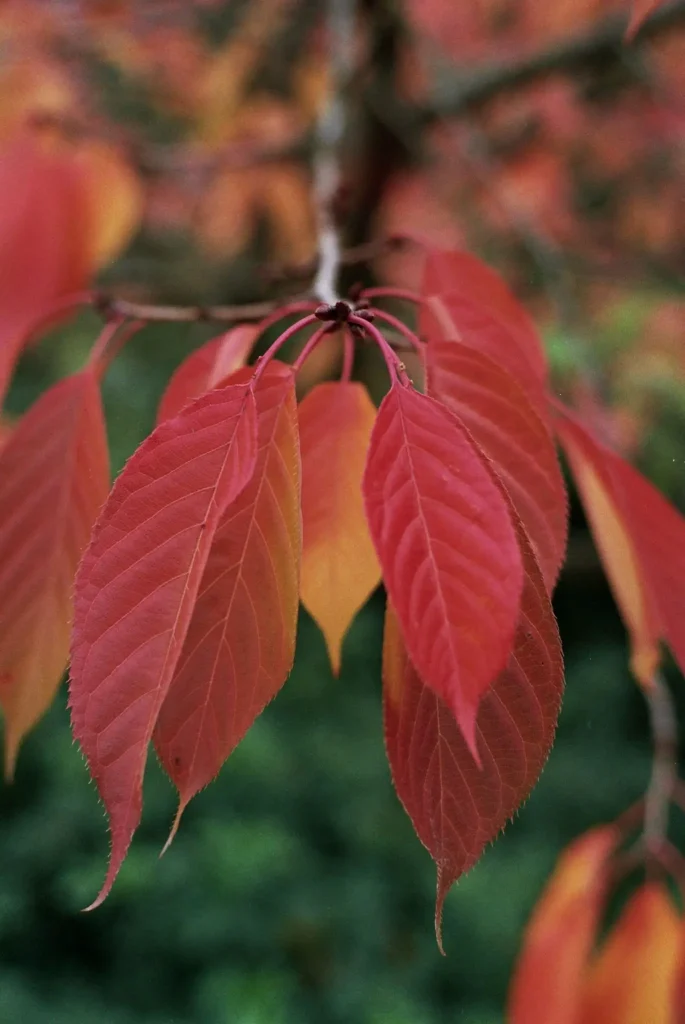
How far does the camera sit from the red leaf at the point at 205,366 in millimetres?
406

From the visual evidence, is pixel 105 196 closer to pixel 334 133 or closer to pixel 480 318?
pixel 334 133

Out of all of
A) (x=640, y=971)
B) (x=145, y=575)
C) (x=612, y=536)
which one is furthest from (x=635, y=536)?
(x=640, y=971)

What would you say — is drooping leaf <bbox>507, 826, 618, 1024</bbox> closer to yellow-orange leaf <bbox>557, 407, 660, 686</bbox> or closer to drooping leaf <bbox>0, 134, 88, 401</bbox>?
yellow-orange leaf <bbox>557, 407, 660, 686</bbox>

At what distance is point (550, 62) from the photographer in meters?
1.40

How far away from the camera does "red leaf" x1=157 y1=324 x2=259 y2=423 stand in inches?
16.0

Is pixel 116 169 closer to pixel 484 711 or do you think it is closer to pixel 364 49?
pixel 364 49

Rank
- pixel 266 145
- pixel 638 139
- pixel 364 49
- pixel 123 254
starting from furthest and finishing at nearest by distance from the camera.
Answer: pixel 123 254 < pixel 638 139 < pixel 266 145 < pixel 364 49

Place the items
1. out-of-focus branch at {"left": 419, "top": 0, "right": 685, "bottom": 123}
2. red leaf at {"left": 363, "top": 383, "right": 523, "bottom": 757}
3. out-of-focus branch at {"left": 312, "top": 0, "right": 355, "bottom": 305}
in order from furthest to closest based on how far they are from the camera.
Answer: out-of-focus branch at {"left": 419, "top": 0, "right": 685, "bottom": 123}
out-of-focus branch at {"left": 312, "top": 0, "right": 355, "bottom": 305}
red leaf at {"left": 363, "top": 383, "right": 523, "bottom": 757}

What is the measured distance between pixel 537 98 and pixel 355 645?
149 cm

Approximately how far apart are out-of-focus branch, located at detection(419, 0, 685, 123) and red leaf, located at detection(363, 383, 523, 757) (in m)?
1.15

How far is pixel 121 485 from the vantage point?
30 centimetres

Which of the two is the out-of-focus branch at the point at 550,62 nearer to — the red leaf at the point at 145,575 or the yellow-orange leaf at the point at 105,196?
the yellow-orange leaf at the point at 105,196

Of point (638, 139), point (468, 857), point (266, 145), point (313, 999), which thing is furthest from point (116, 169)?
point (638, 139)

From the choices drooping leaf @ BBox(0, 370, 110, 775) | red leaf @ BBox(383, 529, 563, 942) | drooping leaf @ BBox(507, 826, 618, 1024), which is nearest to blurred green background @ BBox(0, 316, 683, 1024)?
drooping leaf @ BBox(507, 826, 618, 1024)
